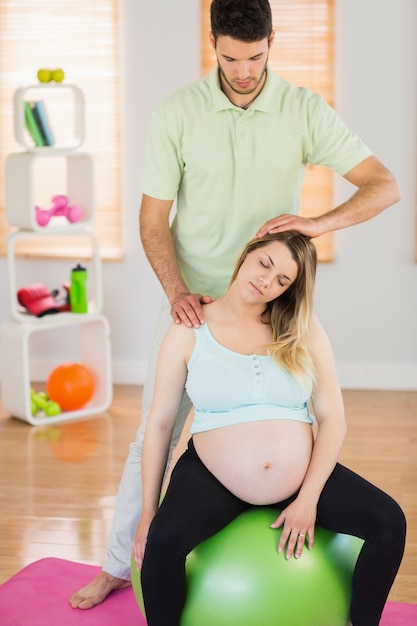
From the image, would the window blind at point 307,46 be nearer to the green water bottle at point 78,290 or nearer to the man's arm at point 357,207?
the green water bottle at point 78,290

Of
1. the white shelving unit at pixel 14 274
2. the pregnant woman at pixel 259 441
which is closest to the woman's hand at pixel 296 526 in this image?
the pregnant woman at pixel 259 441

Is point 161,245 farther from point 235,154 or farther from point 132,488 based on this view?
point 132,488

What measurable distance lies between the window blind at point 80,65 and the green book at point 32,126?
0.59 metres

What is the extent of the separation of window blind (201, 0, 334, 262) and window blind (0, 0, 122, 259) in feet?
1.53

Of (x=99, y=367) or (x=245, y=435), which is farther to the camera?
(x=99, y=367)

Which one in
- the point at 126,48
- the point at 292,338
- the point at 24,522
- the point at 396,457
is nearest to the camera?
the point at 292,338

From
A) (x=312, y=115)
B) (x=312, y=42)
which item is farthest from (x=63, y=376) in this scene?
(x=312, y=115)

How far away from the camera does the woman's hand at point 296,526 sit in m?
1.93

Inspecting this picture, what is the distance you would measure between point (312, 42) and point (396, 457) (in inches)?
73.6

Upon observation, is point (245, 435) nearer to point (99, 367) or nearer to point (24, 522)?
point (24, 522)

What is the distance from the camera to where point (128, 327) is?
15.2 feet

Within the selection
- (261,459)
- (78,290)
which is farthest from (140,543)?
(78,290)

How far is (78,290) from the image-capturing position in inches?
161

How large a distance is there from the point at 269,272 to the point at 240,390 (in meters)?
0.25
